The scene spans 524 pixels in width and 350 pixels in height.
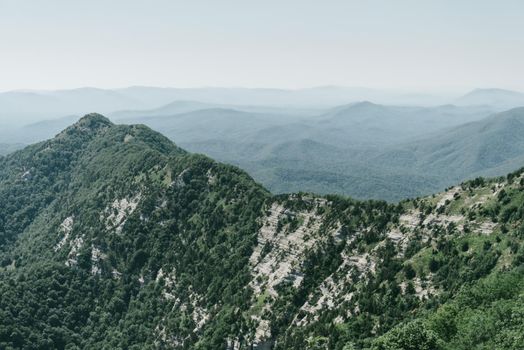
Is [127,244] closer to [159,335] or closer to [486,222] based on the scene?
[159,335]

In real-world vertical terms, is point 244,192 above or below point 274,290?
above

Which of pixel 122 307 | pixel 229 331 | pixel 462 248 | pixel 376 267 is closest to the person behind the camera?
pixel 462 248

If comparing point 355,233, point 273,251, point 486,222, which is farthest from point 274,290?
point 486,222

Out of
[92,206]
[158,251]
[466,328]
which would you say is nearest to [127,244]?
[158,251]

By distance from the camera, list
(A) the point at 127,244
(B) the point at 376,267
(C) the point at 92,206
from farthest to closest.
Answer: (C) the point at 92,206
(A) the point at 127,244
(B) the point at 376,267

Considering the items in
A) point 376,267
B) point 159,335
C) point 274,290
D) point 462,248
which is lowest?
point 159,335

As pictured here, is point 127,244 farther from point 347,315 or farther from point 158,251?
point 347,315

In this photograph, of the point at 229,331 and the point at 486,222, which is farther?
the point at 229,331
